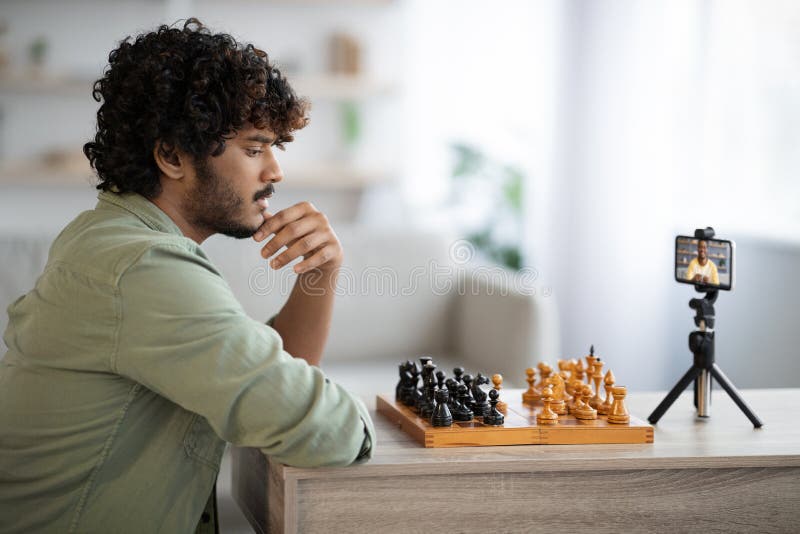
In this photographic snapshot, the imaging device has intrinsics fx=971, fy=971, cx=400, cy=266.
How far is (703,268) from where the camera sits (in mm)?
1643

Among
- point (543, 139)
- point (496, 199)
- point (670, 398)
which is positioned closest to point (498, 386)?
point (670, 398)

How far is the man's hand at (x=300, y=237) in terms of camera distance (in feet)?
5.14

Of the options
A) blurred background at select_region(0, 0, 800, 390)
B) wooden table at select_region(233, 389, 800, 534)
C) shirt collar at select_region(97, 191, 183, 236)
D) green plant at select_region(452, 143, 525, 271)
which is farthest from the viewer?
green plant at select_region(452, 143, 525, 271)

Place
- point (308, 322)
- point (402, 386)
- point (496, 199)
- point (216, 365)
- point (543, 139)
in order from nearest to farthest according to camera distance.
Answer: point (216, 365), point (402, 386), point (308, 322), point (543, 139), point (496, 199)

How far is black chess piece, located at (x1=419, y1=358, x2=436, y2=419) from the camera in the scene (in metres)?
1.53

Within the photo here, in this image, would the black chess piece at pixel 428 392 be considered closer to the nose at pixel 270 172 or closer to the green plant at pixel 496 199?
the nose at pixel 270 172

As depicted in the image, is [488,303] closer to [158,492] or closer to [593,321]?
[593,321]

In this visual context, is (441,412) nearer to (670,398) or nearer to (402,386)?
(402,386)

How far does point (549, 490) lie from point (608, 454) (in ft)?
0.34

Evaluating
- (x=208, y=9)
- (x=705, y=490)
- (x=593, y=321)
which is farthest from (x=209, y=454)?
(x=208, y=9)

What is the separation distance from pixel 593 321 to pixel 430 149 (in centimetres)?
131

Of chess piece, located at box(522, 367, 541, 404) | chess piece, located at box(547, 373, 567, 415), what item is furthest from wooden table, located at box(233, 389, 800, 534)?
chess piece, located at box(522, 367, 541, 404)

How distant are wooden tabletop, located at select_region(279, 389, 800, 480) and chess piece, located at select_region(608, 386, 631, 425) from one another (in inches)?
1.8

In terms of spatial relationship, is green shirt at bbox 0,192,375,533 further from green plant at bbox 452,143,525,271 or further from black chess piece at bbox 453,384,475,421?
green plant at bbox 452,143,525,271
